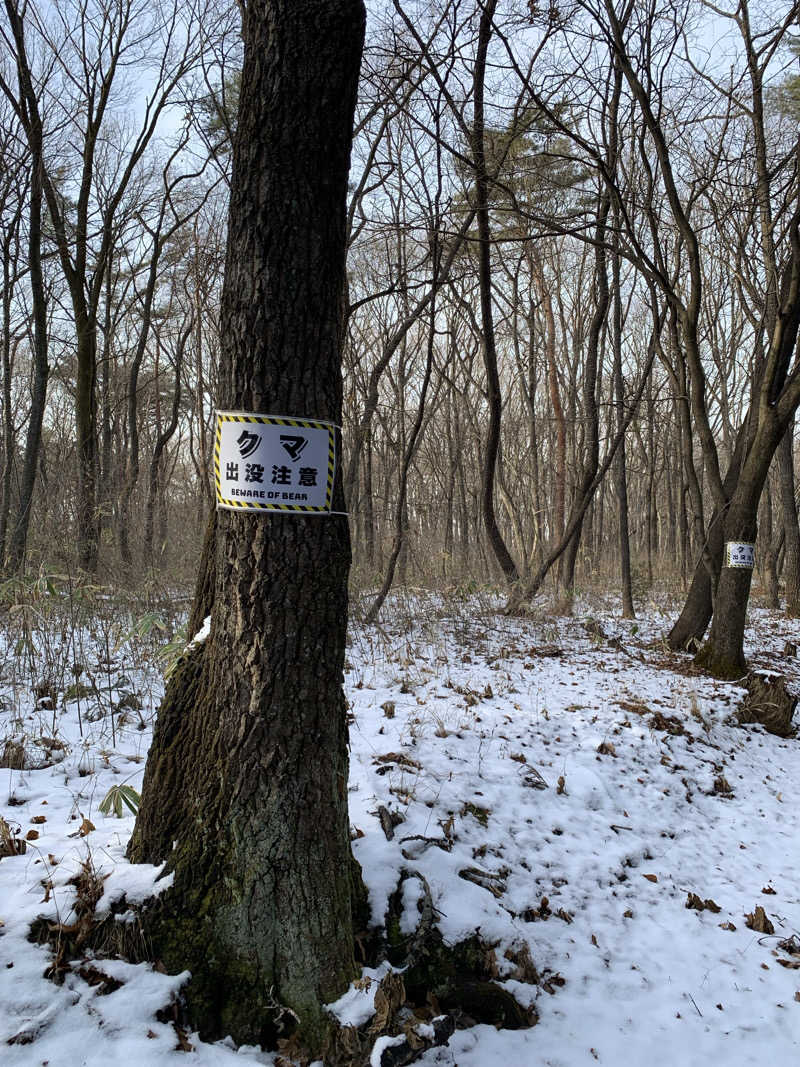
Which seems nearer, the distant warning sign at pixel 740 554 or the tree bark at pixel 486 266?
the tree bark at pixel 486 266

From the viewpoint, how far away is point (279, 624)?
1.89 metres

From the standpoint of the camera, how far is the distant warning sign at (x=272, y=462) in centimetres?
185

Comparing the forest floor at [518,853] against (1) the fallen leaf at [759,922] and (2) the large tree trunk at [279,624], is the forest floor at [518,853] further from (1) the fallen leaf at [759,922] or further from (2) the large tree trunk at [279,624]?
(2) the large tree trunk at [279,624]

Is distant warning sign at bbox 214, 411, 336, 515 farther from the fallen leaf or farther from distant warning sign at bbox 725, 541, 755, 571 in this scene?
distant warning sign at bbox 725, 541, 755, 571

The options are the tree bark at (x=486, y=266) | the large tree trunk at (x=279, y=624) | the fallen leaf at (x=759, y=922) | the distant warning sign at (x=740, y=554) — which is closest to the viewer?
the large tree trunk at (x=279, y=624)

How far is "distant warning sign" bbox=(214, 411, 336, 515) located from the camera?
185 cm

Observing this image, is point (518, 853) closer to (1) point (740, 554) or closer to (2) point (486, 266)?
(1) point (740, 554)

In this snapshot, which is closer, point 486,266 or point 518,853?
point 518,853

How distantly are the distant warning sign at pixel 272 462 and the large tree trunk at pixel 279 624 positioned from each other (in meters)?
0.05

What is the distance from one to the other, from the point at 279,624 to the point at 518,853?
1.94 meters

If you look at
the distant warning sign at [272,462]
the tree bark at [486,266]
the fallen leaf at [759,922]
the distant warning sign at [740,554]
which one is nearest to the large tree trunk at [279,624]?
the distant warning sign at [272,462]

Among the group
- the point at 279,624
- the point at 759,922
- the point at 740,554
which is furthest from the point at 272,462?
the point at 740,554

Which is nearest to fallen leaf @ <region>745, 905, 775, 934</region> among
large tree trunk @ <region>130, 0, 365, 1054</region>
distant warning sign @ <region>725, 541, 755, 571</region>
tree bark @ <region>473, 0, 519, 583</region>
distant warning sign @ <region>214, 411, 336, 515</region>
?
large tree trunk @ <region>130, 0, 365, 1054</region>

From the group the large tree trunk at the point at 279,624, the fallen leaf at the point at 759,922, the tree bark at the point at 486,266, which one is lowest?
the fallen leaf at the point at 759,922
